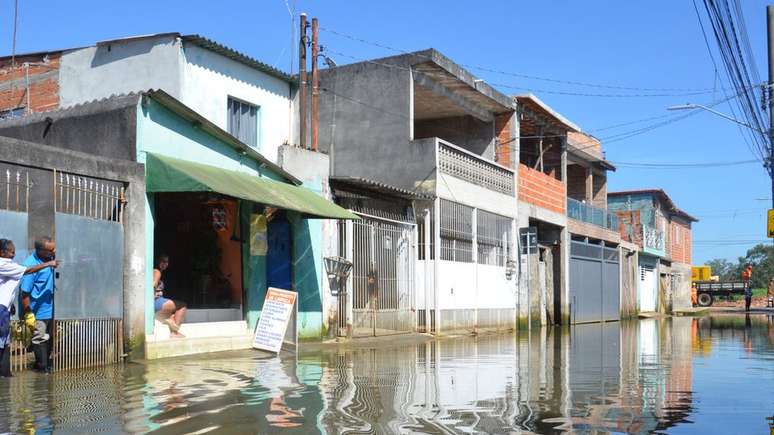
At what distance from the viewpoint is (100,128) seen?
12961mm

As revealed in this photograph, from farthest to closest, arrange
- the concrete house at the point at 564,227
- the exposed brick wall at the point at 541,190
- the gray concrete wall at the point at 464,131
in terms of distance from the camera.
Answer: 1. the concrete house at the point at 564,227
2. the exposed brick wall at the point at 541,190
3. the gray concrete wall at the point at 464,131

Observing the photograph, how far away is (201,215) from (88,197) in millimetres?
3696

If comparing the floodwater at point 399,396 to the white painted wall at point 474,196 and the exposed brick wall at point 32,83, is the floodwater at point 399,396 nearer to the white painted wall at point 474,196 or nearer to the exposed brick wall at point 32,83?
the white painted wall at point 474,196

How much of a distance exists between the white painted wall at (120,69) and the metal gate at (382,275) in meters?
5.15

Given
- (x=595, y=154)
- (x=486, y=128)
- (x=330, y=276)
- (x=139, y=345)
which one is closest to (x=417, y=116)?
(x=486, y=128)

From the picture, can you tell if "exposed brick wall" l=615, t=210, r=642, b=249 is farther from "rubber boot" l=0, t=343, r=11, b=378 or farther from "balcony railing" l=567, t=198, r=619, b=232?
"rubber boot" l=0, t=343, r=11, b=378

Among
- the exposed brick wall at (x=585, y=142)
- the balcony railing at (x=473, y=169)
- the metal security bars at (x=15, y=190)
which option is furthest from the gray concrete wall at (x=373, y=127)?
the exposed brick wall at (x=585, y=142)

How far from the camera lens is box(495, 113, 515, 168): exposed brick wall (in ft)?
87.7

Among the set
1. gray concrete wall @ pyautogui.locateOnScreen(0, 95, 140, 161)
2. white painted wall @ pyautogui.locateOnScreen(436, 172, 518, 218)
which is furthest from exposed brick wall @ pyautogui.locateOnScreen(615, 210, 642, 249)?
gray concrete wall @ pyautogui.locateOnScreen(0, 95, 140, 161)

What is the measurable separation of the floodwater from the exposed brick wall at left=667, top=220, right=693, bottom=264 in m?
43.3

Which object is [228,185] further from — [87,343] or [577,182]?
[577,182]

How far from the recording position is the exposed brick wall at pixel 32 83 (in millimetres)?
19656

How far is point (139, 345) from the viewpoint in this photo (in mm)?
12375

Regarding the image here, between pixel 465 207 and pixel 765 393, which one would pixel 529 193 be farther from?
pixel 765 393
